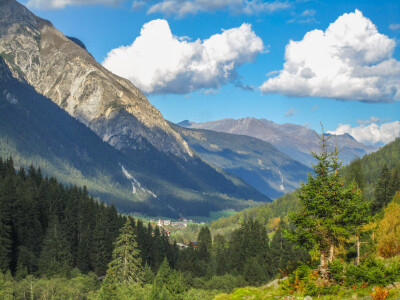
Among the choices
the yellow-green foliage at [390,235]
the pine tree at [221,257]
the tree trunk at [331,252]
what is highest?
the yellow-green foliage at [390,235]

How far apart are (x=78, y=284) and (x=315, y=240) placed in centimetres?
4988

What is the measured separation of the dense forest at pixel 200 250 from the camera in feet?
124

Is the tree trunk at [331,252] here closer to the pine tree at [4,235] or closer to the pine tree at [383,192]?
the pine tree at [4,235]

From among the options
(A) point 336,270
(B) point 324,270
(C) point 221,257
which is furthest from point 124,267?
(C) point 221,257

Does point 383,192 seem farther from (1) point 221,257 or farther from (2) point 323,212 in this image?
(2) point 323,212

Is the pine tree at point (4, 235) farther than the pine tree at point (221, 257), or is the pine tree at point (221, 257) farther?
the pine tree at point (221, 257)

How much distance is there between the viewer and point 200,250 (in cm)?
14362

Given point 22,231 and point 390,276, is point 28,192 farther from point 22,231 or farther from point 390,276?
point 390,276

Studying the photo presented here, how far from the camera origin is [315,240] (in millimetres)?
38562

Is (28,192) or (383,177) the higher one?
(383,177)

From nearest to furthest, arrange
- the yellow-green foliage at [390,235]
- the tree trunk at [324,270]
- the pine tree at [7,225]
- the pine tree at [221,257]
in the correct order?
1. the tree trunk at [324,270]
2. the yellow-green foliage at [390,235]
3. the pine tree at [7,225]
4. the pine tree at [221,257]

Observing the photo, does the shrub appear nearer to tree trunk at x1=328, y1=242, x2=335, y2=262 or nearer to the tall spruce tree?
the tall spruce tree

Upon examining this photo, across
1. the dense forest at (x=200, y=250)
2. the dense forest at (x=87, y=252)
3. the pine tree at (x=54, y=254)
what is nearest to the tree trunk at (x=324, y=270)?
the dense forest at (x=200, y=250)

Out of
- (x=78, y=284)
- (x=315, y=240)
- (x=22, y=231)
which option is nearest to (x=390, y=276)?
(x=315, y=240)
